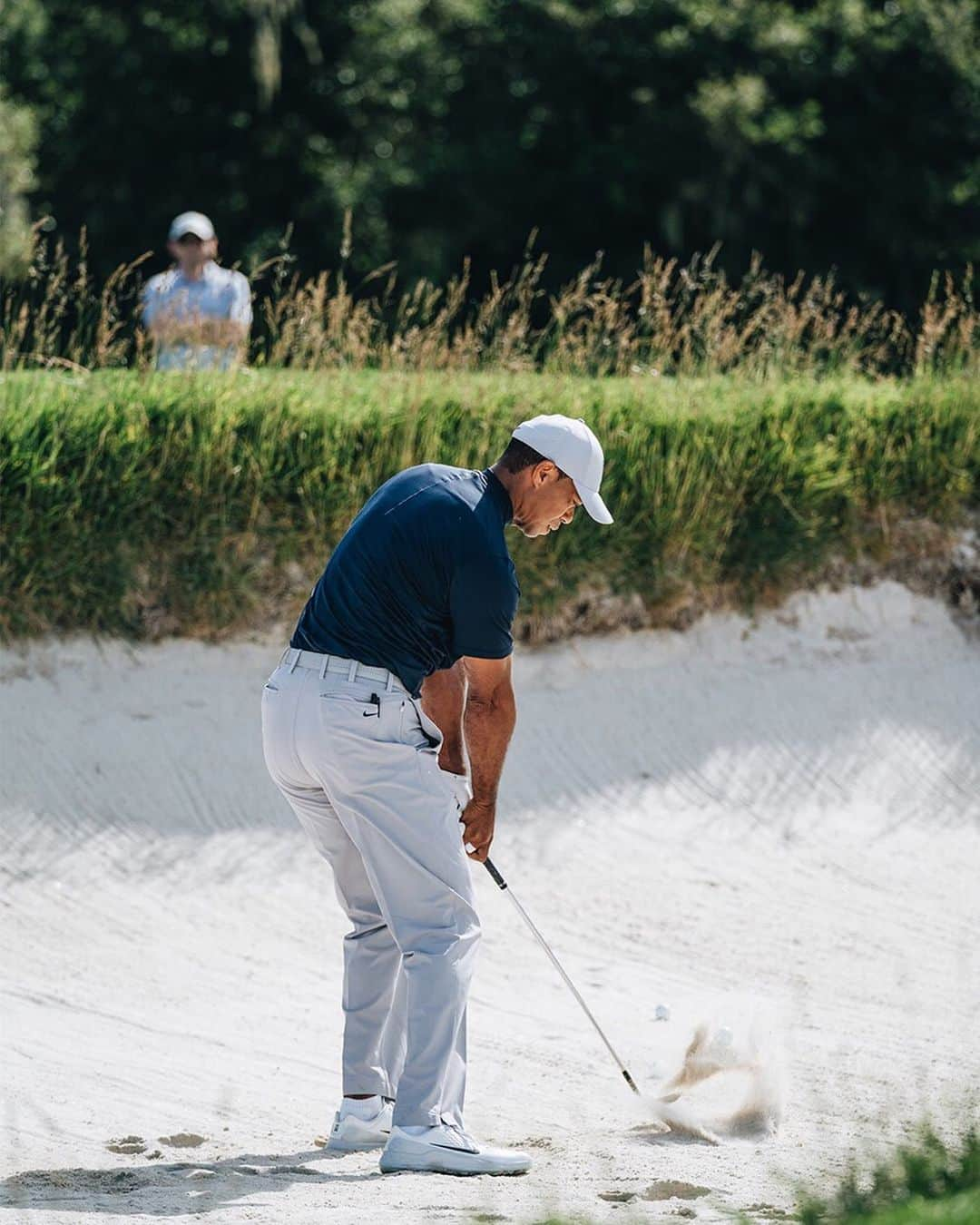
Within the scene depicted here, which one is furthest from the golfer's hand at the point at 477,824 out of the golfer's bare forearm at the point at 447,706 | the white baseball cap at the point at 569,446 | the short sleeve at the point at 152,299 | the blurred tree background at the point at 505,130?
the blurred tree background at the point at 505,130

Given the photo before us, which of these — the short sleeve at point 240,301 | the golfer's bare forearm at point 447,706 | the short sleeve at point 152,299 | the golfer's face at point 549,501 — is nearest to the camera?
the golfer's face at point 549,501

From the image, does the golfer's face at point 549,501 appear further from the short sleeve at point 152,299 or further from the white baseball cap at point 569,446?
the short sleeve at point 152,299

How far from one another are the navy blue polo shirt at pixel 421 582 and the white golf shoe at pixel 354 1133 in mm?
1180

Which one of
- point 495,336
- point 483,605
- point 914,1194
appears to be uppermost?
Answer: point 495,336

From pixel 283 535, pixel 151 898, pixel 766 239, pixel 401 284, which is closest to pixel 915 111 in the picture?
pixel 766 239

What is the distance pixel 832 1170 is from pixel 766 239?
52.0 feet

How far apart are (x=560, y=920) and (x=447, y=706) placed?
2562 mm

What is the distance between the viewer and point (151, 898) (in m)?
7.37

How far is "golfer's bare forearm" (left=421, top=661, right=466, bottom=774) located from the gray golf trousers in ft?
1.10

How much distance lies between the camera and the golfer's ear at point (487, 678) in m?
4.57

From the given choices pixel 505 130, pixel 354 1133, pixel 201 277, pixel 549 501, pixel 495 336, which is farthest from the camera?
pixel 505 130

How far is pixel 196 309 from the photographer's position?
895 cm

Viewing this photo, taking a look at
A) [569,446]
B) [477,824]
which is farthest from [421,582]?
[477,824]

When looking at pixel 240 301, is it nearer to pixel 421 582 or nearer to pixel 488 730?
pixel 421 582
